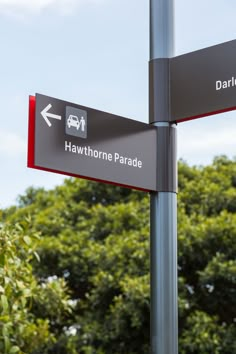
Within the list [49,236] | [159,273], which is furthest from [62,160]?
[49,236]

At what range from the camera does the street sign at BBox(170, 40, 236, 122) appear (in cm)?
338

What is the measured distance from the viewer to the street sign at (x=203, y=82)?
3379mm

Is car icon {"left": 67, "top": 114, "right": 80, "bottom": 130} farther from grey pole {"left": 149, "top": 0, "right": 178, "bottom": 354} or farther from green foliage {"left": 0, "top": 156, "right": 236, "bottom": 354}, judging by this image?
green foliage {"left": 0, "top": 156, "right": 236, "bottom": 354}

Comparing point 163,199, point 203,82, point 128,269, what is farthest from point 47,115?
point 128,269

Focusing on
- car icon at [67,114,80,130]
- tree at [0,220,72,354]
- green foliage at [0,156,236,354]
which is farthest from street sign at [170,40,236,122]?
green foliage at [0,156,236,354]

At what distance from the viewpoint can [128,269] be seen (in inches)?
406

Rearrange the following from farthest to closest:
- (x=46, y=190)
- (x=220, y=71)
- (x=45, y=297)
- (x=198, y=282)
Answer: (x=46, y=190)
(x=198, y=282)
(x=45, y=297)
(x=220, y=71)

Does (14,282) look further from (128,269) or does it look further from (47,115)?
(128,269)

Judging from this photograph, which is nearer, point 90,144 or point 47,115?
point 47,115

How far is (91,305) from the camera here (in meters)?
10.9

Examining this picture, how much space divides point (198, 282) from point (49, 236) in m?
2.68

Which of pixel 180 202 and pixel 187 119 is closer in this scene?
pixel 187 119

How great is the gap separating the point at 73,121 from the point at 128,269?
7.22 metres

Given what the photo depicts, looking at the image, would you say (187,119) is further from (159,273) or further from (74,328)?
(74,328)
